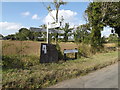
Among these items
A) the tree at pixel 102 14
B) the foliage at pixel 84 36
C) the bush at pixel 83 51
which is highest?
the tree at pixel 102 14

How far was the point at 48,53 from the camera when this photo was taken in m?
9.05

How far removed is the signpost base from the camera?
8648mm

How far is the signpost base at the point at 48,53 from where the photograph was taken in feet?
28.4

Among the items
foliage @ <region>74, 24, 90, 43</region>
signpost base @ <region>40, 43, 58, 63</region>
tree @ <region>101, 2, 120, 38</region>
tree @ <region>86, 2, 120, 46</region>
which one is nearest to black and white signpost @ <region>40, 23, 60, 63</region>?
signpost base @ <region>40, 43, 58, 63</region>

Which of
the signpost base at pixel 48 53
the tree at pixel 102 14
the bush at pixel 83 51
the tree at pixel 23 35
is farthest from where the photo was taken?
the tree at pixel 102 14

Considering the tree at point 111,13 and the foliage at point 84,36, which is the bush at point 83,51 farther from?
the tree at point 111,13

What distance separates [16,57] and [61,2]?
9.71 metres

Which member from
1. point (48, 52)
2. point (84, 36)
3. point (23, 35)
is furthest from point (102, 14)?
point (23, 35)

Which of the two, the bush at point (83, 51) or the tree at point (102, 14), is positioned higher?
the tree at point (102, 14)

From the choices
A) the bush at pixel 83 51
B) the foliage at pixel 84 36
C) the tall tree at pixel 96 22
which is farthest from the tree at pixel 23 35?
the tall tree at pixel 96 22

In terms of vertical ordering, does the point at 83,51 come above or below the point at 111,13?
below

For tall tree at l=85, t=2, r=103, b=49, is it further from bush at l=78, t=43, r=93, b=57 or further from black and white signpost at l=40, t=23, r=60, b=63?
black and white signpost at l=40, t=23, r=60, b=63

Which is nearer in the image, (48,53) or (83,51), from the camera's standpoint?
(48,53)

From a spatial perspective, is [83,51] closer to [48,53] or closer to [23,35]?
[48,53]
